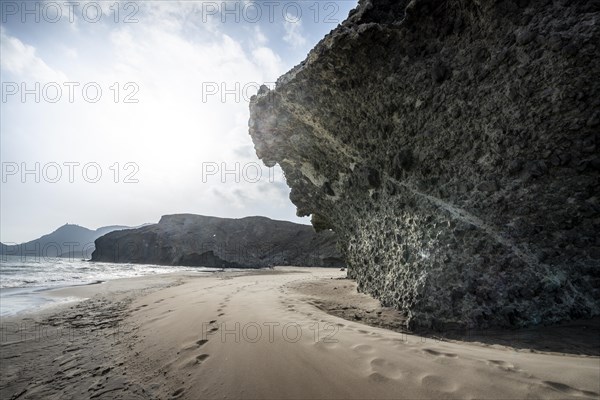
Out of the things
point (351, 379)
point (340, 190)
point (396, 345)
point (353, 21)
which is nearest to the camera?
point (351, 379)

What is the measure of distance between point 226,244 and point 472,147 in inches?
2433

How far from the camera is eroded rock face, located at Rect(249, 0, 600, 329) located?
4164 millimetres

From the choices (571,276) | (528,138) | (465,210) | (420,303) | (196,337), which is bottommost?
(196,337)

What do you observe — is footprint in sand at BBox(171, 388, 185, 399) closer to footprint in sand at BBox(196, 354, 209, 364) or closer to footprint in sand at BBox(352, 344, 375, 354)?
footprint in sand at BBox(196, 354, 209, 364)

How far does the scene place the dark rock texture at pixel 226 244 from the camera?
2135 inches

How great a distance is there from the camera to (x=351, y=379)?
2.94 meters

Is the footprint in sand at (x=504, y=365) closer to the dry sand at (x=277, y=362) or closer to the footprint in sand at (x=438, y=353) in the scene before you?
the dry sand at (x=277, y=362)

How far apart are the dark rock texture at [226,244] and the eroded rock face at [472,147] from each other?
138ft

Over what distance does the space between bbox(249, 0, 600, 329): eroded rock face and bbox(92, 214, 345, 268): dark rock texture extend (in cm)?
4217

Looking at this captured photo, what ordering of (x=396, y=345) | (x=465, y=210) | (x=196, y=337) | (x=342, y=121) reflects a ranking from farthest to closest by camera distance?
(x=342, y=121) < (x=465, y=210) < (x=196, y=337) < (x=396, y=345)

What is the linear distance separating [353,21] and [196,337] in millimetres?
7424

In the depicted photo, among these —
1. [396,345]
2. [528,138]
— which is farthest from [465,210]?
[396,345]

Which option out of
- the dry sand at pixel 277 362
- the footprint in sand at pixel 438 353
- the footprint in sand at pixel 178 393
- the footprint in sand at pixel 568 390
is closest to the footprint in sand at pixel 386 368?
the dry sand at pixel 277 362

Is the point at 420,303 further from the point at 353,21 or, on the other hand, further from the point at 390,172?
the point at 353,21
